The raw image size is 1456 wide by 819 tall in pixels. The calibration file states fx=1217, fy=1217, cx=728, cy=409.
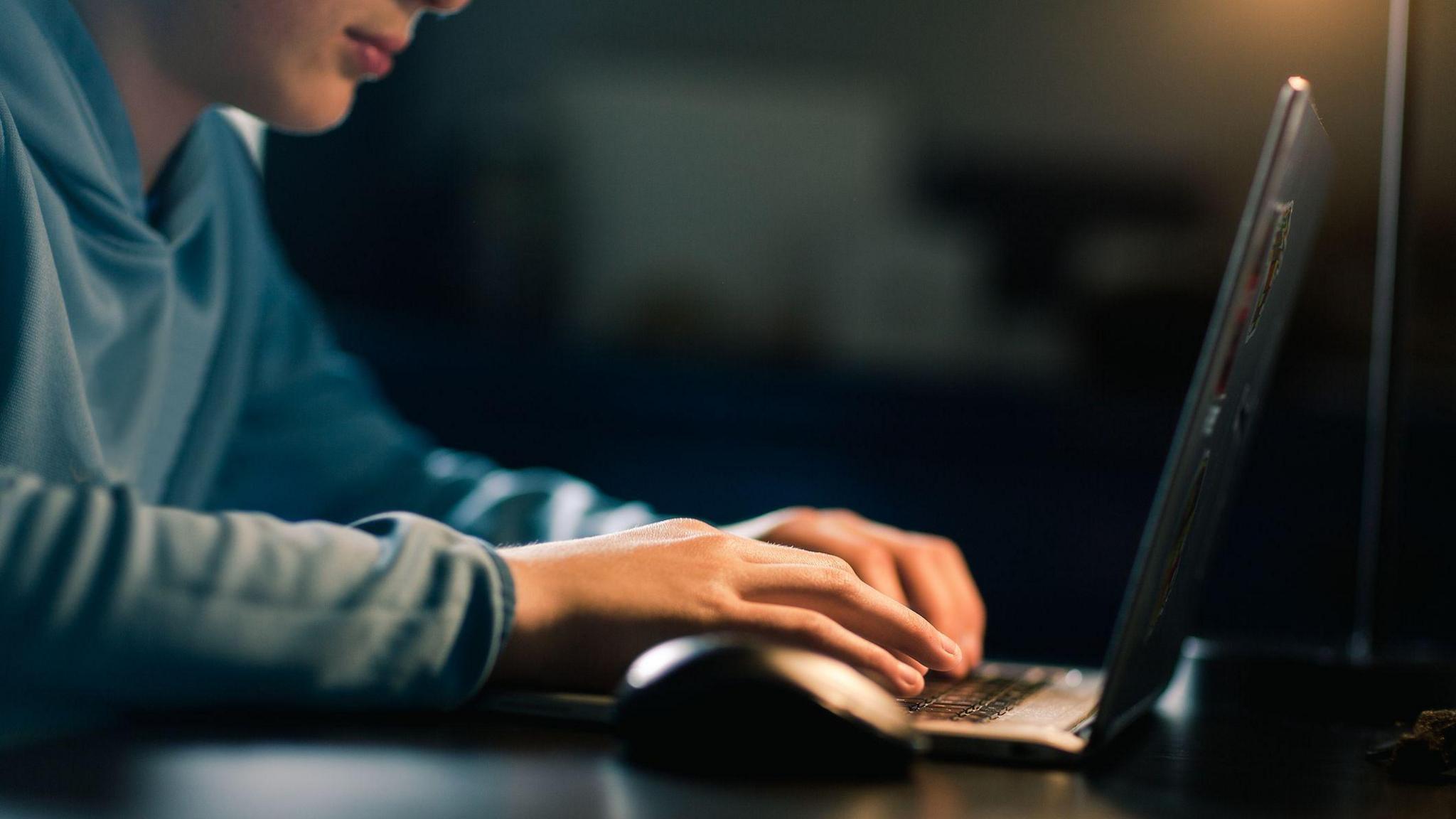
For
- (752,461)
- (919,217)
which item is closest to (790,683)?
(752,461)

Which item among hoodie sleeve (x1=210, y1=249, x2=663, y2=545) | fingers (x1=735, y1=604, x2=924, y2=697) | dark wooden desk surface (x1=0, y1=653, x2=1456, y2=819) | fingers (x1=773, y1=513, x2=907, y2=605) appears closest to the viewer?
dark wooden desk surface (x1=0, y1=653, x2=1456, y2=819)

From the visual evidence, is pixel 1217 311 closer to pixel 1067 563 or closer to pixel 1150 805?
pixel 1150 805

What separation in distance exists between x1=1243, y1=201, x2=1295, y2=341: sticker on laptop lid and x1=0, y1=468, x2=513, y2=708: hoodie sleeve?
299mm

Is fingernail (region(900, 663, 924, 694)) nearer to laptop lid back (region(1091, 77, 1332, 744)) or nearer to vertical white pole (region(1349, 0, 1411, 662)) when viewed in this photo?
laptop lid back (region(1091, 77, 1332, 744))

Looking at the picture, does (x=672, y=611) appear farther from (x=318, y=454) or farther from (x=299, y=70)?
(x=318, y=454)

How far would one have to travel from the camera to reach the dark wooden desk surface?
34 cm

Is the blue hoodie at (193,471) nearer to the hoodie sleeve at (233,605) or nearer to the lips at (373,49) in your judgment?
the hoodie sleeve at (233,605)

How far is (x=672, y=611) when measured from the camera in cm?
46

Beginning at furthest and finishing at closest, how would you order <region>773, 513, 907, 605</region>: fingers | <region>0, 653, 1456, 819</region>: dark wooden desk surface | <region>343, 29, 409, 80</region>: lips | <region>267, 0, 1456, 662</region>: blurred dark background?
<region>267, 0, 1456, 662</region>: blurred dark background, <region>343, 29, 409, 80</region>: lips, <region>773, 513, 907, 605</region>: fingers, <region>0, 653, 1456, 819</region>: dark wooden desk surface

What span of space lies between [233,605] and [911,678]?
246 mm

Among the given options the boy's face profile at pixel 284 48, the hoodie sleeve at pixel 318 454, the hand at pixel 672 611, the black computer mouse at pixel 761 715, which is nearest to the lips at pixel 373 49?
the boy's face profile at pixel 284 48

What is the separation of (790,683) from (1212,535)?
0.41 meters

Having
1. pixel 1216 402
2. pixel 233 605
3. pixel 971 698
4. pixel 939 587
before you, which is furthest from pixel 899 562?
pixel 233 605

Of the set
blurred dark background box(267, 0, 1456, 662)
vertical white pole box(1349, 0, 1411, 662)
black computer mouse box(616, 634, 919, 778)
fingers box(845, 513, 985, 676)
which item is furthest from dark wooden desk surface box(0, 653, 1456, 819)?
blurred dark background box(267, 0, 1456, 662)
